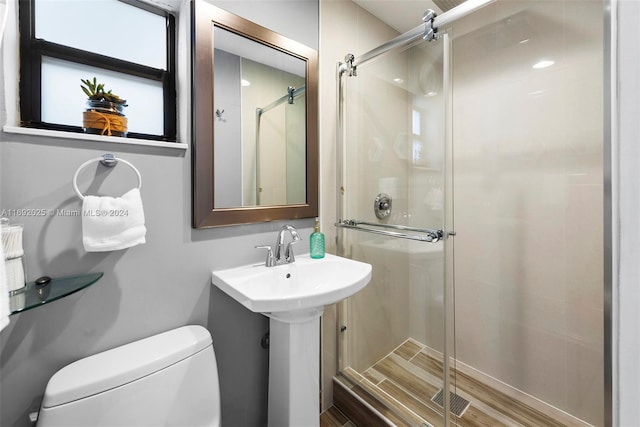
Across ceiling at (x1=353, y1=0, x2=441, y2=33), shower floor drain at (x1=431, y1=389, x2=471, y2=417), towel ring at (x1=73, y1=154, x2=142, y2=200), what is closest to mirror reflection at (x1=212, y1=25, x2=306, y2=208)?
towel ring at (x1=73, y1=154, x2=142, y2=200)

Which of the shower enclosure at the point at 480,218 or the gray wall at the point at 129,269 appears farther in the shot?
the shower enclosure at the point at 480,218

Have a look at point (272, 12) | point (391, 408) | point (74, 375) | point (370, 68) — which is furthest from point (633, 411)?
point (272, 12)

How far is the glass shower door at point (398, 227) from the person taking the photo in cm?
124

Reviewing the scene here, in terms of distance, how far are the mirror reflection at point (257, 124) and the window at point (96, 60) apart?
0.21 meters

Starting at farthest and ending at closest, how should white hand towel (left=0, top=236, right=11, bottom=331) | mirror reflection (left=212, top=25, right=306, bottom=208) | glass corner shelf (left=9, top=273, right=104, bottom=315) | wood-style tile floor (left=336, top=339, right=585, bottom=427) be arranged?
1. wood-style tile floor (left=336, top=339, right=585, bottom=427)
2. mirror reflection (left=212, top=25, right=306, bottom=208)
3. glass corner shelf (left=9, top=273, right=104, bottom=315)
4. white hand towel (left=0, top=236, right=11, bottom=331)

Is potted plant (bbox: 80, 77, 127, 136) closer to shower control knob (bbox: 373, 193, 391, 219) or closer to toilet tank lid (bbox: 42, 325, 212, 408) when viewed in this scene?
toilet tank lid (bbox: 42, 325, 212, 408)

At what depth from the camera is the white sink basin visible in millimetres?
881

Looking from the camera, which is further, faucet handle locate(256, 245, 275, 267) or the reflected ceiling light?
the reflected ceiling light

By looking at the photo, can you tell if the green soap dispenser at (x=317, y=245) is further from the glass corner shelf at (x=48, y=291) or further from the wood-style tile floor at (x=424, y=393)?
the glass corner shelf at (x=48, y=291)

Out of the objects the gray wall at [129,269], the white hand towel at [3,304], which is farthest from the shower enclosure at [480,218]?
the white hand towel at [3,304]

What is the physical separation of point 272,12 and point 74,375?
1577 mm

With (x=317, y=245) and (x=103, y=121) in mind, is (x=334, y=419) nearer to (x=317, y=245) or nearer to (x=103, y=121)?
(x=317, y=245)

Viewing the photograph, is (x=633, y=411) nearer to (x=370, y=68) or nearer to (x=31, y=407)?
(x=31, y=407)

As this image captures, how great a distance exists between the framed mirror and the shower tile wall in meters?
0.99
